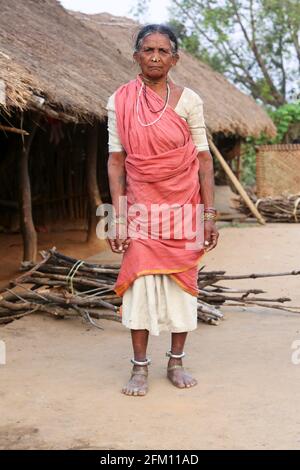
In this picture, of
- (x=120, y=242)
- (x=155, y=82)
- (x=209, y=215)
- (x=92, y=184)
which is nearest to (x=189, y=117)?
(x=155, y=82)

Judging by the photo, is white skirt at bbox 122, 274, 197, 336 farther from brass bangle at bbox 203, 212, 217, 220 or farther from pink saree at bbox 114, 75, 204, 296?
brass bangle at bbox 203, 212, 217, 220

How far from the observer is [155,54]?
299 centimetres

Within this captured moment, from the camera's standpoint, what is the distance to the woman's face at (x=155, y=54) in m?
2.98

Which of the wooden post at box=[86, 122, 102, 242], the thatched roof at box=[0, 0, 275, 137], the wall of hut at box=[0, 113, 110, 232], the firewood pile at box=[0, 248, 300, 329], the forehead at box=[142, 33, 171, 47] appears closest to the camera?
the forehead at box=[142, 33, 171, 47]

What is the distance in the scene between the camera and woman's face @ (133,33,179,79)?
298cm

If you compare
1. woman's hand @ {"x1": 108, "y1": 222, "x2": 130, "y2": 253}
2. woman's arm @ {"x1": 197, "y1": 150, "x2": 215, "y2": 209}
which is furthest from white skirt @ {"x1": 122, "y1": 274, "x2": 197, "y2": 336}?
woman's arm @ {"x1": 197, "y1": 150, "x2": 215, "y2": 209}

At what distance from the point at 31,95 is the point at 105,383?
7.90 ft

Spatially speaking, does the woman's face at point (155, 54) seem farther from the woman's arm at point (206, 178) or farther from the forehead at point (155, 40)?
the woman's arm at point (206, 178)

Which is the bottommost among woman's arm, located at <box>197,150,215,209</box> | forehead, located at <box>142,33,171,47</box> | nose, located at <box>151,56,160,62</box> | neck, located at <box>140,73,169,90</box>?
woman's arm, located at <box>197,150,215,209</box>

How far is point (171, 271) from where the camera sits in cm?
305

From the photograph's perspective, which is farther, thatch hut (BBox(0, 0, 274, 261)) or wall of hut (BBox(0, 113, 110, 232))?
wall of hut (BBox(0, 113, 110, 232))

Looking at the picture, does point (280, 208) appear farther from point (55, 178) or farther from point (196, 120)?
point (196, 120)

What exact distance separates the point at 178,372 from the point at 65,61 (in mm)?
4419

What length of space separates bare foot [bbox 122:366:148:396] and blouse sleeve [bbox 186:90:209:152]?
1070mm
